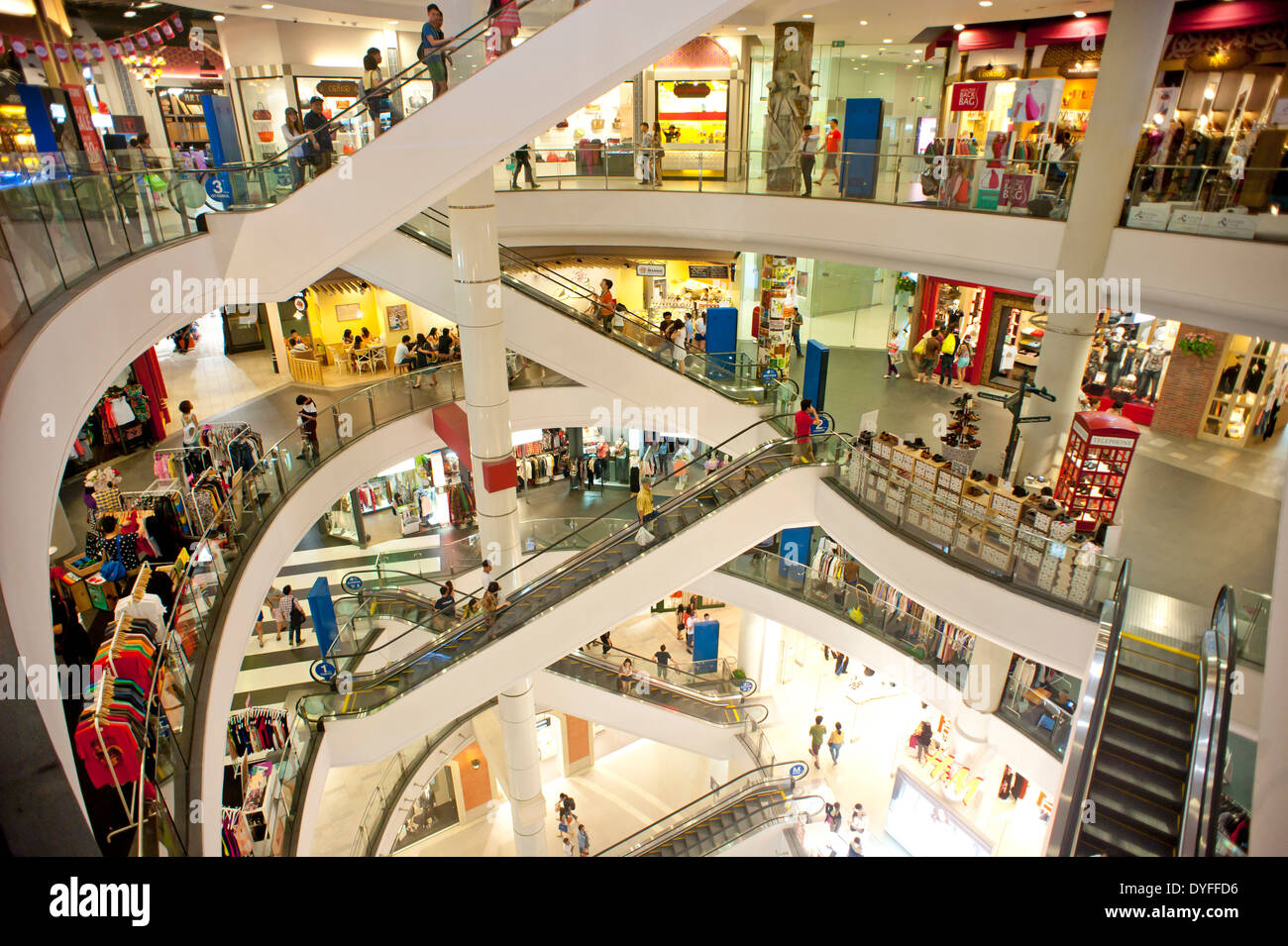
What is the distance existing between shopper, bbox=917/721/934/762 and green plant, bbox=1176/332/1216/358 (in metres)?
8.02

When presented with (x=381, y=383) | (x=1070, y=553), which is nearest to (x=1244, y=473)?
(x=1070, y=553)

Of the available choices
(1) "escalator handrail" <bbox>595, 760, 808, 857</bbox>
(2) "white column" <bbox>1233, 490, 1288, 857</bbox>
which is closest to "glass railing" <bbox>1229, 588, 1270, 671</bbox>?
(2) "white column" <bbox>1233, 490, 1288, 857</bbox>

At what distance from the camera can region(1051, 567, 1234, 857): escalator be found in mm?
5609

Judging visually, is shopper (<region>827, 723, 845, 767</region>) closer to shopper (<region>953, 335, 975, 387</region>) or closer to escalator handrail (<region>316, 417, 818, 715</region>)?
shopper (<region>953, 335, 975, 387</region>)

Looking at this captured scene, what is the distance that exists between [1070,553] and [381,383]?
33.9 feet

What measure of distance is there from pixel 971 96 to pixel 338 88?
13545mm

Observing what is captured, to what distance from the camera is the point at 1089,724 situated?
249 inches

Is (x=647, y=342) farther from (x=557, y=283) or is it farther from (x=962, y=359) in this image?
(x=962, y=359)

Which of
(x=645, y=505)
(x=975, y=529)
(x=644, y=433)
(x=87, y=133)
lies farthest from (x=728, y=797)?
(x=87, y=133)

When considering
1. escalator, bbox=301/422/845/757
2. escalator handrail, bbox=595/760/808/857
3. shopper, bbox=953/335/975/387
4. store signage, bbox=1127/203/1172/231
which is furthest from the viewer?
shopper, bbox=953/335/975/387

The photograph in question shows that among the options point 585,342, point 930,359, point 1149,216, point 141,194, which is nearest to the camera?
point 141,194

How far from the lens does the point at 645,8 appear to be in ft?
22.1

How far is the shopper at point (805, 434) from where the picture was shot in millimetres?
10188

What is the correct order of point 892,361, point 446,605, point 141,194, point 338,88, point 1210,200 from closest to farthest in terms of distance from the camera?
point 141,194 < point 1210,200 < point 446,605 < point 892,361 < point 338,88
